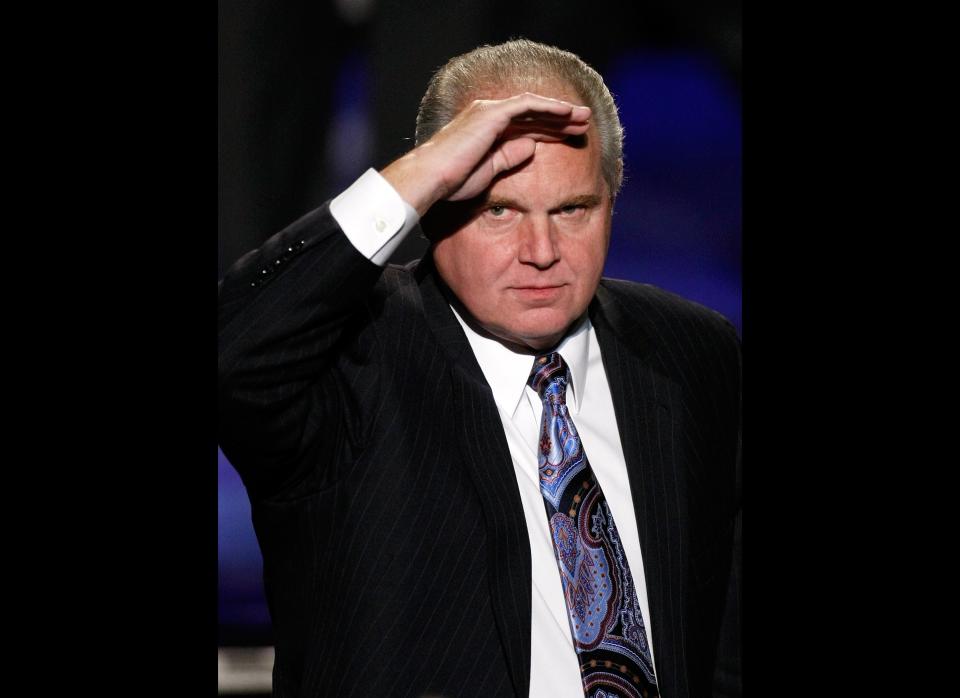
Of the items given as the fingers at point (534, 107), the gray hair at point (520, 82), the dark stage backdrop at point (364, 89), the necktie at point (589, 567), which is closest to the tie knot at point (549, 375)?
the necktie at point (589, 567)

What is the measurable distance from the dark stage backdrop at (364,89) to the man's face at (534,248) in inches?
20.3

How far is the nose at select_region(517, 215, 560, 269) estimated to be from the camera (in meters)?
1.67

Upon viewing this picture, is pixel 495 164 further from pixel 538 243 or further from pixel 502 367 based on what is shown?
pixel 502 367

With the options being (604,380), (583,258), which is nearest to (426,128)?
(583,258)

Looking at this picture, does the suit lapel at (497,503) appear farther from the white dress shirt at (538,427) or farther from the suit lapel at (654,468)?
the suit lapel at (654,468)

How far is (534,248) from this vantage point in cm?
168

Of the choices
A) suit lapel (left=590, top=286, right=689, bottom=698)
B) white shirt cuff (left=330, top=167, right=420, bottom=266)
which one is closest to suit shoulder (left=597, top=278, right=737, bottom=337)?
suit lapel (left=590, top=286, right=689, bottom=698)

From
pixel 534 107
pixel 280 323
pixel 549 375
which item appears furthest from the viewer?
pixel 549 375

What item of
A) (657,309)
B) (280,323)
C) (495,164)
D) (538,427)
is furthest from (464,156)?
(657,309)

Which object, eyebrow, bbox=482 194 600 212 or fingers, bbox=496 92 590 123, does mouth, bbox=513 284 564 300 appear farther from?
fingers, bbox=496 92 590 123

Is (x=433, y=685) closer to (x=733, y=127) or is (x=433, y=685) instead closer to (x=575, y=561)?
(x=575, y=561)

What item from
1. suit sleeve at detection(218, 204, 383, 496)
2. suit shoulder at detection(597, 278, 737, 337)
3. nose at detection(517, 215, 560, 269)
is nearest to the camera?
suit sleeve at detection(218, 204, 383, 496)

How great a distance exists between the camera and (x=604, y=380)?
1895mm

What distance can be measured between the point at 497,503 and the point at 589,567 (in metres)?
0.19
